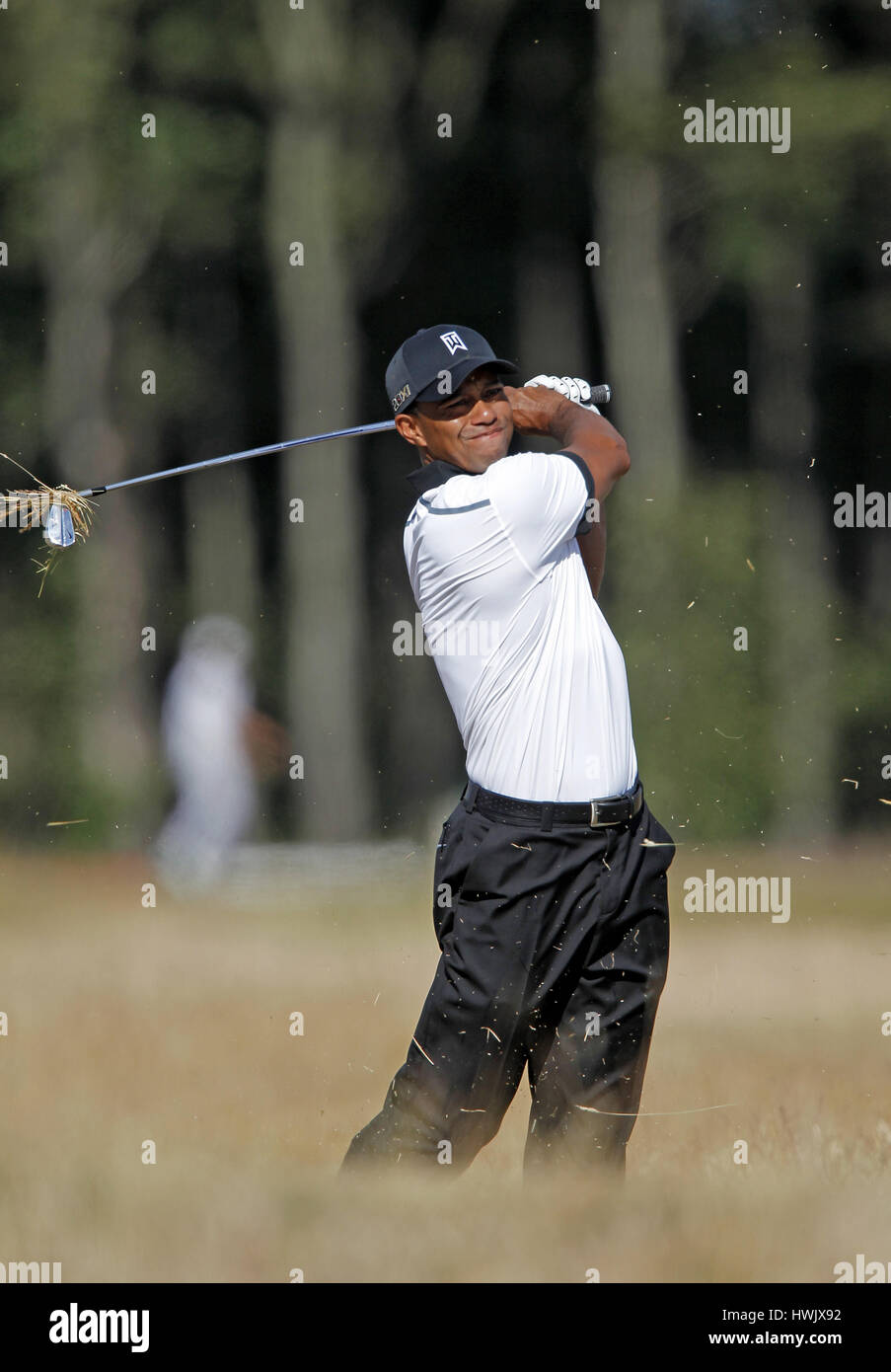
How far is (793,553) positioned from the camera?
12.9 metres

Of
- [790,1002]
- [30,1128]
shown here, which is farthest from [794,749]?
[30,1128]

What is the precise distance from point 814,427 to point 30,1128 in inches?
389

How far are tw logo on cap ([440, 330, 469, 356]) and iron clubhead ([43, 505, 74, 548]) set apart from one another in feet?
5.29

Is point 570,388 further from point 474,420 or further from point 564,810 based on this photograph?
point 564,810

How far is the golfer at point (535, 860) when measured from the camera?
3.73 m

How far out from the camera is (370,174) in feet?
41.7

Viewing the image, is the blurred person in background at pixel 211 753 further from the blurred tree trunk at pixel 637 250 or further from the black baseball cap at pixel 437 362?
the black baseball cap at pixel 437 362

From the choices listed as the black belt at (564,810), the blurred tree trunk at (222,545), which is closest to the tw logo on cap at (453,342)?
the black belt at (564,810)

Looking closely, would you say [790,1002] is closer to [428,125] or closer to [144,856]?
[144,856]

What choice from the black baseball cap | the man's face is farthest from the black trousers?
the black baseball cap

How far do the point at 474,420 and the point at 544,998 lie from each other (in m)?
1.27

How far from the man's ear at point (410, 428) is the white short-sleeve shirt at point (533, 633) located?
241 mm

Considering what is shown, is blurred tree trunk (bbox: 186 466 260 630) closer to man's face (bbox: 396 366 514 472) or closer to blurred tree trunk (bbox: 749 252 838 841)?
blurred tree trunk (bbox: 749 252 838 841)

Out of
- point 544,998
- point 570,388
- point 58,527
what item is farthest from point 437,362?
point 58,527
